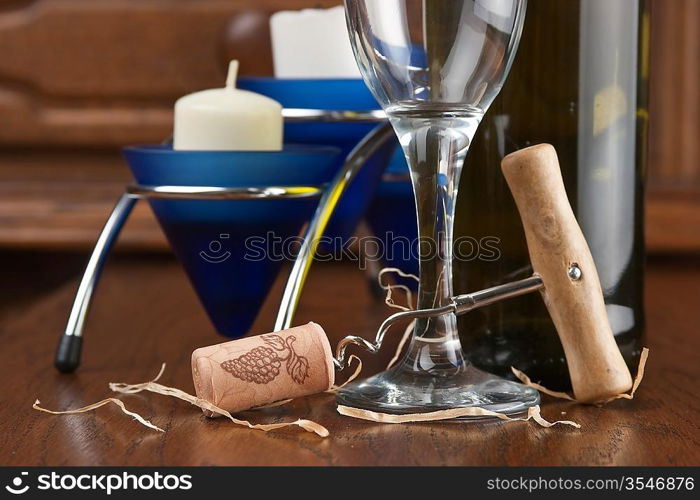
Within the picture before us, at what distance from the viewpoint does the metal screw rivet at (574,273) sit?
408 mm

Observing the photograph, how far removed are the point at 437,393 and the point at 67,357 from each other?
0.70ft

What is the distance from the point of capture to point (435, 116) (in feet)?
1.31

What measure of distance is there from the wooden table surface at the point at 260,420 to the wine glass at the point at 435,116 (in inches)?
0.9

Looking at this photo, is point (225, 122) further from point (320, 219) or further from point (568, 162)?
point (568, 162)

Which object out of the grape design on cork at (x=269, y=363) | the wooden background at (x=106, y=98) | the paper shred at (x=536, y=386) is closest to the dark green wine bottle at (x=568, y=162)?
the paper shred at (x=536, y=386)

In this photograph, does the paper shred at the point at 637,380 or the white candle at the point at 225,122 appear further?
the white candle at the point at 225,122

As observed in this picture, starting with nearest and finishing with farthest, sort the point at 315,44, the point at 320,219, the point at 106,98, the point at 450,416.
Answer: the point at 450,416 → the point at 320,219 → the point at 315,44 → the point at 106,98

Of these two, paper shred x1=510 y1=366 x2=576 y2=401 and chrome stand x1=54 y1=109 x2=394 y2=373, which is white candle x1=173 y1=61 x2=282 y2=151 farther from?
paper shred x1=510 y1=366 x2=576 y2=401

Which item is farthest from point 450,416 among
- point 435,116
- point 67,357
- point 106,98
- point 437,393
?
point 106,98

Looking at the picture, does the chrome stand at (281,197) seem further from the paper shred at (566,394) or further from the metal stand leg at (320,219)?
the paper shred at (566,394)

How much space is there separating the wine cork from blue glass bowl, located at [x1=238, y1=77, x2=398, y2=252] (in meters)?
0.19

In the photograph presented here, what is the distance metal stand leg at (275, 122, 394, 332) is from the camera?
1.60ft

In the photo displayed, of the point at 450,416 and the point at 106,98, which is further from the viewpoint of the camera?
the point at 106,98

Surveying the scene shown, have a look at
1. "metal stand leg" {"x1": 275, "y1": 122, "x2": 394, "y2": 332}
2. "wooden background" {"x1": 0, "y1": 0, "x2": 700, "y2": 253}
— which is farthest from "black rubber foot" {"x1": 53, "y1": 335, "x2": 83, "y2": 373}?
"wooden background" {"x1": 0, "y1": 0, "x2": 700, "y2": 253}
